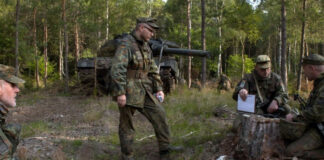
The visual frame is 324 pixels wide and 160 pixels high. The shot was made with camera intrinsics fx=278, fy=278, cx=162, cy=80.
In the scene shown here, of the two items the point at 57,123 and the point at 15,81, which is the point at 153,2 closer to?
the point at 57,123

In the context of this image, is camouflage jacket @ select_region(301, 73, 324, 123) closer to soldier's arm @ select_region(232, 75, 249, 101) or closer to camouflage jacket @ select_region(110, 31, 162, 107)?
soldier's arm @ select_region(232, 75, 249, 101)

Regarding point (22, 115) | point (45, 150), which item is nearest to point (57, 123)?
point (22, 115)

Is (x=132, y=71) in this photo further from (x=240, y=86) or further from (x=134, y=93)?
→ (x=240, y=86)

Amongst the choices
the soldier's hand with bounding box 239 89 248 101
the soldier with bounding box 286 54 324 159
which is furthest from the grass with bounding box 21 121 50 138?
the soldier with bounding box 286 54 324 159

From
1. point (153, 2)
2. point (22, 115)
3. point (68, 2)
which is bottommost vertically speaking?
point (22, 115)

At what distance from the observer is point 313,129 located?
3.35 m

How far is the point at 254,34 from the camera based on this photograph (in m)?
16.4

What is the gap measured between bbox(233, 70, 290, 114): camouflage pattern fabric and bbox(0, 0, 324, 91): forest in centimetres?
789

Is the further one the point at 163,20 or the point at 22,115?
the point at 163,20

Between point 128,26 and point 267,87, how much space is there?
54.9 feet

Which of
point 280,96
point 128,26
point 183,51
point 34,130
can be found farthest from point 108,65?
point 128,26

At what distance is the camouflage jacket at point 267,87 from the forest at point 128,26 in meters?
7.89

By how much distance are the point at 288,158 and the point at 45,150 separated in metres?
3.51

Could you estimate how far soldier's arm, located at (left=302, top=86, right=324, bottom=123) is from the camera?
3.08 meters
